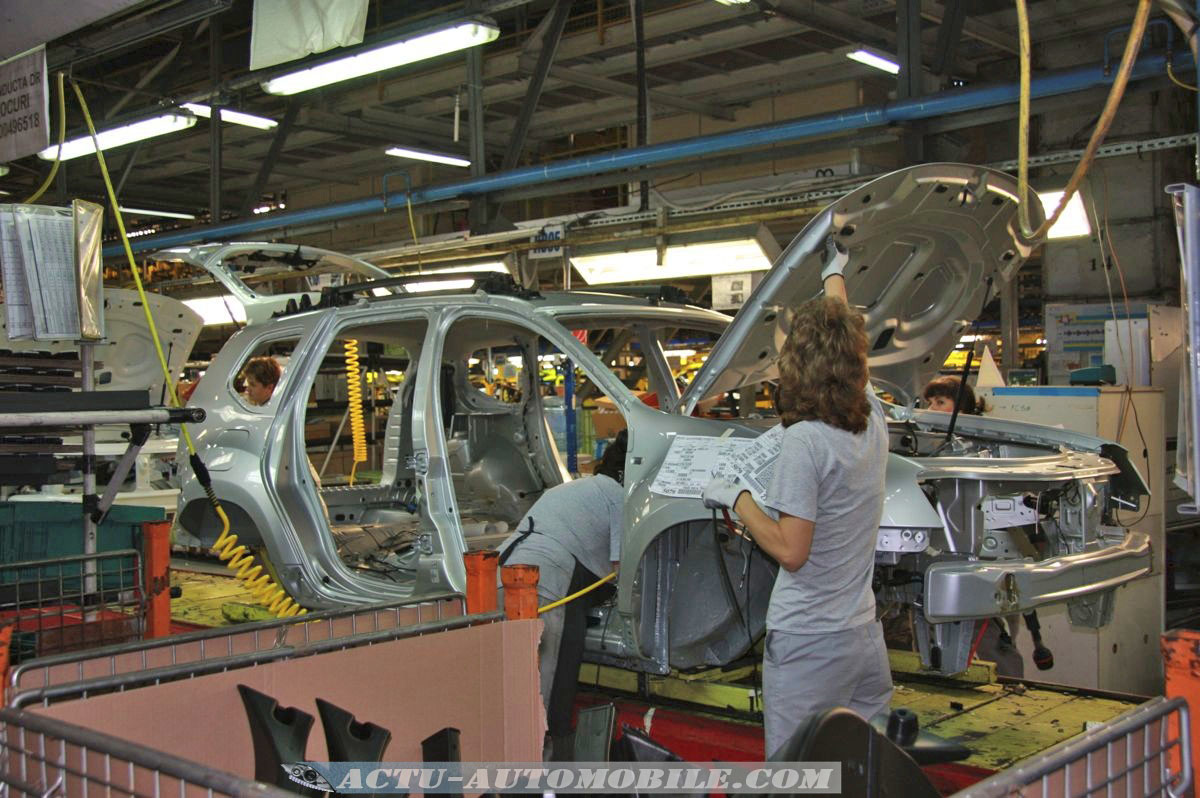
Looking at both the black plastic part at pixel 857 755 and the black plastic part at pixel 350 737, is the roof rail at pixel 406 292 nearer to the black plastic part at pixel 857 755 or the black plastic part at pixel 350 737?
the black plastic part at pixel 350 737

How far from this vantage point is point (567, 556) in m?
4.26

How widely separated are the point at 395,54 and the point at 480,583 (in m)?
4.43

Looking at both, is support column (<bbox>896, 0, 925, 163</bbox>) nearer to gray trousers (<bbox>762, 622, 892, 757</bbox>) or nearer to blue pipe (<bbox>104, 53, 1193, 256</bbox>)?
blue pipe (<bbox>104, 53, 1193, 256</bbox>)

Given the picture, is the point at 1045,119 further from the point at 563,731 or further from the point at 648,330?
the point at 563,731

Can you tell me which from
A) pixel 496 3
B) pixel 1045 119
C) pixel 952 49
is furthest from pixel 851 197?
pixel 1045 119

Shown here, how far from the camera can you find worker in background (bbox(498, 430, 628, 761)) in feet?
13.6

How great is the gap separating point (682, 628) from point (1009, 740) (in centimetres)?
127

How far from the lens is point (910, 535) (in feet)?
11.7

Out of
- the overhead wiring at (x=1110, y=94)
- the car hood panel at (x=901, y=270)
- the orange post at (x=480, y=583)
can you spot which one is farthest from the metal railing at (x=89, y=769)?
the car hood panel at (x=901, y=270)

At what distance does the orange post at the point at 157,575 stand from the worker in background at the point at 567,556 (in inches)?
48.7

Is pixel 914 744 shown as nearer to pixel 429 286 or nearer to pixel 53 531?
pixel 53 531

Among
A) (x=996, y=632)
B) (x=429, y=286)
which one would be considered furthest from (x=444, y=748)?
(x=429, y=286)

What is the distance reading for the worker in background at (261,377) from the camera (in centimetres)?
669

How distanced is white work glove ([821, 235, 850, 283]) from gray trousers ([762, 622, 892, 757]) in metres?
1.38
